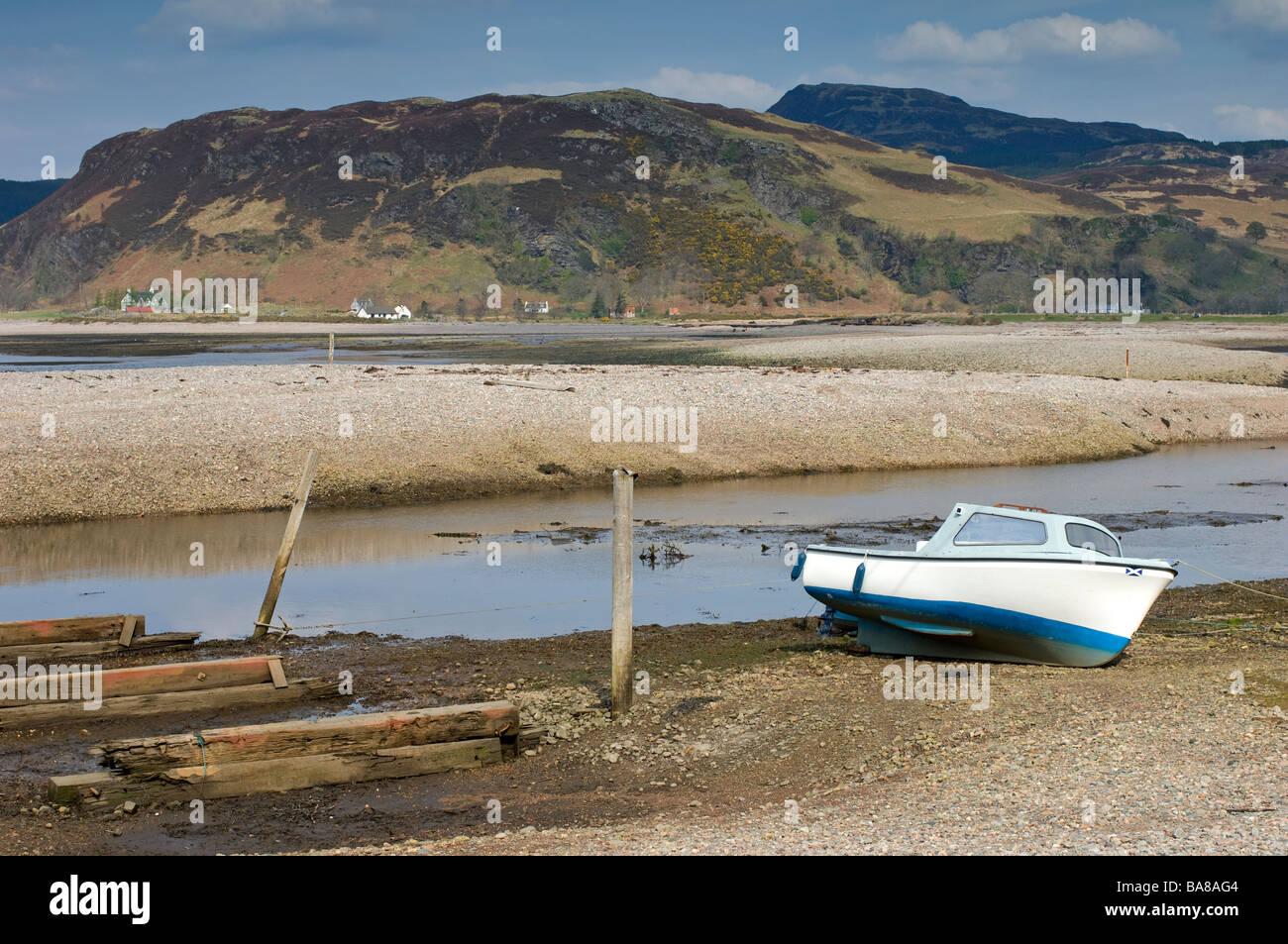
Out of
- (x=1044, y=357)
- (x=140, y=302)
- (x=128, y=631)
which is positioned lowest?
(x=128, y=631)

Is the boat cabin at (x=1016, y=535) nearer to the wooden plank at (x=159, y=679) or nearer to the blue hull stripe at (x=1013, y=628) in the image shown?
the blue hull stripe at (x=1013, y=628)

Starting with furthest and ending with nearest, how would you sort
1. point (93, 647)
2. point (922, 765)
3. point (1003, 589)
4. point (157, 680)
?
point (93, 647) → point (1003, 589) → point (157, 680) → point (922, 765)

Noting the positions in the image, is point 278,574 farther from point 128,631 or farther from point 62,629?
Result: point 62,629

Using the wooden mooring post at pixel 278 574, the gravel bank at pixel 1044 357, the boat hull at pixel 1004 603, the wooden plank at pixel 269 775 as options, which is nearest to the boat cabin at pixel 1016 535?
the boat hull at pixel 1004 603

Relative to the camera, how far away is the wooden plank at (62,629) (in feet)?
52.1

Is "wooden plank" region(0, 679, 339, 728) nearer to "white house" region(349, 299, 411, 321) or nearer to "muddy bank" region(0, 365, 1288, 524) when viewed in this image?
"muddy bank" region(0, 365, 1288, 524)

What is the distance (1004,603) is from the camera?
14711 millimetres

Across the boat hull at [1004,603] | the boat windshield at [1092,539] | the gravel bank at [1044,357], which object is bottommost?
the boat hull at [1004,603]

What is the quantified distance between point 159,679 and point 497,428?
20.5 meters

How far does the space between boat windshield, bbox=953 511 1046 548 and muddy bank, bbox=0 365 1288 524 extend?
1689cm

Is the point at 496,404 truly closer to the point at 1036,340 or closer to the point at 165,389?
the point at 165,389

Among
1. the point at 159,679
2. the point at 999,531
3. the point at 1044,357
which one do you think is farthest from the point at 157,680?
the point at 1044,357

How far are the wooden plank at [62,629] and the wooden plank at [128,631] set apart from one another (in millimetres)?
49

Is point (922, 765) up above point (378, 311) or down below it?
below
